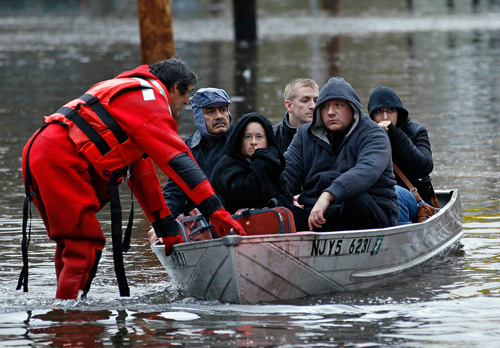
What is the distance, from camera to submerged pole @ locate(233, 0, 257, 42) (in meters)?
31.7

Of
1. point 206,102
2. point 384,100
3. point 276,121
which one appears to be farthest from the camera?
point 276,121

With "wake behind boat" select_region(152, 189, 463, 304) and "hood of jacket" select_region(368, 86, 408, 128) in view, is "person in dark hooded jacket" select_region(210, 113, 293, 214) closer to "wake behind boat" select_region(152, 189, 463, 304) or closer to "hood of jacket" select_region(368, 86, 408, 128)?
"wake behind boat" select_region(152, 189, 463, 304)

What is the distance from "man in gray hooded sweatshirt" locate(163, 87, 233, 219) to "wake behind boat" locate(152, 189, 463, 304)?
0.60 meters

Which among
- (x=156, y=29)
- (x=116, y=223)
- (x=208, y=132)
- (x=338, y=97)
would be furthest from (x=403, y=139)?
(x=156, y=29)

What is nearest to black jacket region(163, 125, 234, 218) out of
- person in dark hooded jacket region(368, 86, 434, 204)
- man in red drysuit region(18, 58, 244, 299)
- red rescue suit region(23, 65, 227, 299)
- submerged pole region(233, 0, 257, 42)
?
man in red drysuit region(18, 58, 244, 299)

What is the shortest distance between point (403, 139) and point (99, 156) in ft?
9.16

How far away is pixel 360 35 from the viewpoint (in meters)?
35.9

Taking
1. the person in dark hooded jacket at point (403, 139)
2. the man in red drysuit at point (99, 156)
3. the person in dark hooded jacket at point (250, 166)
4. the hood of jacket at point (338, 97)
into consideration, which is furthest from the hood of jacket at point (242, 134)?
the person in dark hooded jacket at point (403, 139)

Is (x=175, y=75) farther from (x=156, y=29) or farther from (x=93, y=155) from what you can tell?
(x=156, y=29)

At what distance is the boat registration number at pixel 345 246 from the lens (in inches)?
280

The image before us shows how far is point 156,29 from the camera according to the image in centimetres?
1670

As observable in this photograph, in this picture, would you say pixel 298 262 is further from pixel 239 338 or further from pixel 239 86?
pixel 239 86

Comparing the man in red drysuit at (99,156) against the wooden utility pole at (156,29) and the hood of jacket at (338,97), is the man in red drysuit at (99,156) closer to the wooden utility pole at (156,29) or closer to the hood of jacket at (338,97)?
the hood of jacket at (338,97)

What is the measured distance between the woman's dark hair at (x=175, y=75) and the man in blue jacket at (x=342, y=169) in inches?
43.8
